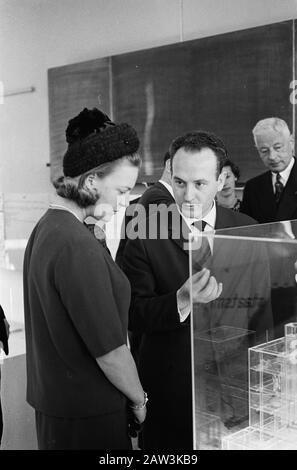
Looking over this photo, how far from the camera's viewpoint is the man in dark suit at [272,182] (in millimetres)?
2479

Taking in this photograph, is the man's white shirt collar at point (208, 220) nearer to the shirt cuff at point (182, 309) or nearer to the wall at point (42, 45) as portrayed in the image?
the shirt cuff at point (182, 309)

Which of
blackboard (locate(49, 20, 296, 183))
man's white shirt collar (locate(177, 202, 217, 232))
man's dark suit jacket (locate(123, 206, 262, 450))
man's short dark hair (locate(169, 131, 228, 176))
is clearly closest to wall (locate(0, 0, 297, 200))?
blackboard (locate(49, 20, 296, 183))

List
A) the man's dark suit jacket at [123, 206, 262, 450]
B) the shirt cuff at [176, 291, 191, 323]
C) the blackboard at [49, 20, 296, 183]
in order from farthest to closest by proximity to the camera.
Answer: the blackboard at [49, 20, 296, 183]
the man's dark suit jacket at [123, 206, 262, 450]
the shirt cuff at [176, 291, 191, 323]

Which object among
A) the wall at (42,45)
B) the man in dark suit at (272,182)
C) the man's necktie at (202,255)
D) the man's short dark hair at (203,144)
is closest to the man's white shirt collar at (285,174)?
the man in dark suit at (272,182)

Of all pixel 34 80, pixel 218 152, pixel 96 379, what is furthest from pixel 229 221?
pixel 34 80

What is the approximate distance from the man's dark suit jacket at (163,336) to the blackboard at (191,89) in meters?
0.80

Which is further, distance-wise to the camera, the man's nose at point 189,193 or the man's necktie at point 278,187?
the man's necktie at point 278,187

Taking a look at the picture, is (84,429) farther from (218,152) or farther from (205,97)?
(205,97)

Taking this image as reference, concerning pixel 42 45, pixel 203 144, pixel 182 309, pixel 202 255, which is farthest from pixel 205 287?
pixel 42 45

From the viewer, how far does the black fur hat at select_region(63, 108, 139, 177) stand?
4.88 feet

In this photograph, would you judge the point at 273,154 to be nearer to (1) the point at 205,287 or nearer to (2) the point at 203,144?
(2) the point at 203,144

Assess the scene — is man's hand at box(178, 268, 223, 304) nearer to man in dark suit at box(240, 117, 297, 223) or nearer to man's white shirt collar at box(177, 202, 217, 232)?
man's white shirt collar at box(177, 202, 217, 232)

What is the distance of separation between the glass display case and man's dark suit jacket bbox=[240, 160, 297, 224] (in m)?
1.21

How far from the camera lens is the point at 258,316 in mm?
1321
